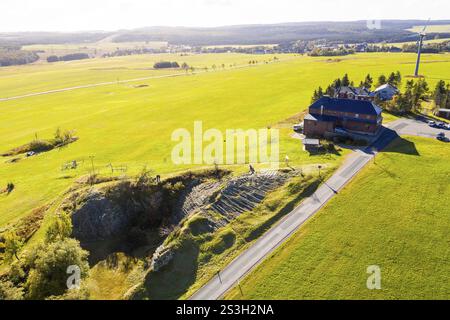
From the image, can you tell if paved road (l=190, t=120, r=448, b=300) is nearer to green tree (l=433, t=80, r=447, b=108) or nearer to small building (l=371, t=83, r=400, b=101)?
green tree (l=433, t=80, r=447, b=108)

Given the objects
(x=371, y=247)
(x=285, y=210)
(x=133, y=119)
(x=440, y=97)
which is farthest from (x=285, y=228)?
(x=133, y=119)

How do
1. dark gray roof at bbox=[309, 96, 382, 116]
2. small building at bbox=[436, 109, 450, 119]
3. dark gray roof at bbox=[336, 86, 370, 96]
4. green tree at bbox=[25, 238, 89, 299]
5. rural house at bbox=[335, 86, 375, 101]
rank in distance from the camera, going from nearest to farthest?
1. green tree at bbox=[25, 238, 89, 299]
2. dark gray roof at bbox=[309, 96, 382, 116]
3. small building at bbox=[436, 109, 450, 119]
4. rural house at bbox=[335, 86, 375, 101]
5. dark gray roof at bbox=[336, 86, 370, 96]

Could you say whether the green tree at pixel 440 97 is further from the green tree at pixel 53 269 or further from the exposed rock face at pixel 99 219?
the green tree at pixel 53 269

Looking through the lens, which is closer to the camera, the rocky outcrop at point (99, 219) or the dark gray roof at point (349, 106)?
the rocky outcrop at point (99, 219)

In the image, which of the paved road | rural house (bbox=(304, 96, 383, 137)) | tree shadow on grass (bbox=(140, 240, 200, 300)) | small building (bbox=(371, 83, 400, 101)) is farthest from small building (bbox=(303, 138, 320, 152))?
small building (bbox=(371, 83, 400, 101))

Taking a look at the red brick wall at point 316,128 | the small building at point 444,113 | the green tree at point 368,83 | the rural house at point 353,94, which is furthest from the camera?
the green tree at point 368,83

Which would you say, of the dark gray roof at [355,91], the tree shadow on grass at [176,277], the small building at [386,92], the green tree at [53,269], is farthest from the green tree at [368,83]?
the green tree at [53,269]
